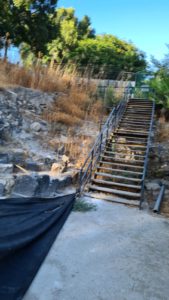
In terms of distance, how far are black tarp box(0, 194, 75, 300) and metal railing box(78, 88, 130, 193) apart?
1.66 meters

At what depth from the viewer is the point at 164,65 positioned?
1252 cm

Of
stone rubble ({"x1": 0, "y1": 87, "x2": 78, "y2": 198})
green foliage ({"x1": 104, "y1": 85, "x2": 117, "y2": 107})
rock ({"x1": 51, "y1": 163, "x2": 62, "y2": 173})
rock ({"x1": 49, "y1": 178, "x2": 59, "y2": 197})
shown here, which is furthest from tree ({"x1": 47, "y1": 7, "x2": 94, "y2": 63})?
rock ({"x1": 49, "y1": 178, "x2": 59, "y2": 197})

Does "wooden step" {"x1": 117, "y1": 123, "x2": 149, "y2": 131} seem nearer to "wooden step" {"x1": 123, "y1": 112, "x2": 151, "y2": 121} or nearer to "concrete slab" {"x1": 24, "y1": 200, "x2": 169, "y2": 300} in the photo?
"wooden step" {"x1": 123, "y1": 112, "x2": 151, "y2": 121}

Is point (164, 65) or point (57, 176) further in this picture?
point (164, 65)

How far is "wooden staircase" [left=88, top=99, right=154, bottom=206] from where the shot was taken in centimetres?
641

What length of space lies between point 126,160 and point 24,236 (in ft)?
15.5

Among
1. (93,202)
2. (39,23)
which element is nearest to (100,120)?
(93,202)

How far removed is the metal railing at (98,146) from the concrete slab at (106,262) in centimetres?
143

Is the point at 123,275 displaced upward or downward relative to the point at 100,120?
downward

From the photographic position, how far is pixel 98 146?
7.70 meters

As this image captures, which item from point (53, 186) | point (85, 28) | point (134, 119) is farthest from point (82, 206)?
point (85, 28)

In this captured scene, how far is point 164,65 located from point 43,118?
21.4ft

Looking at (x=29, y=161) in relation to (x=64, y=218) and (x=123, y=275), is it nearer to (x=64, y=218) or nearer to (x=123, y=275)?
(x=64, y=218)

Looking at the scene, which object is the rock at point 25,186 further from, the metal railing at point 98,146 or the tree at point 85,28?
the tree at point 85,28
